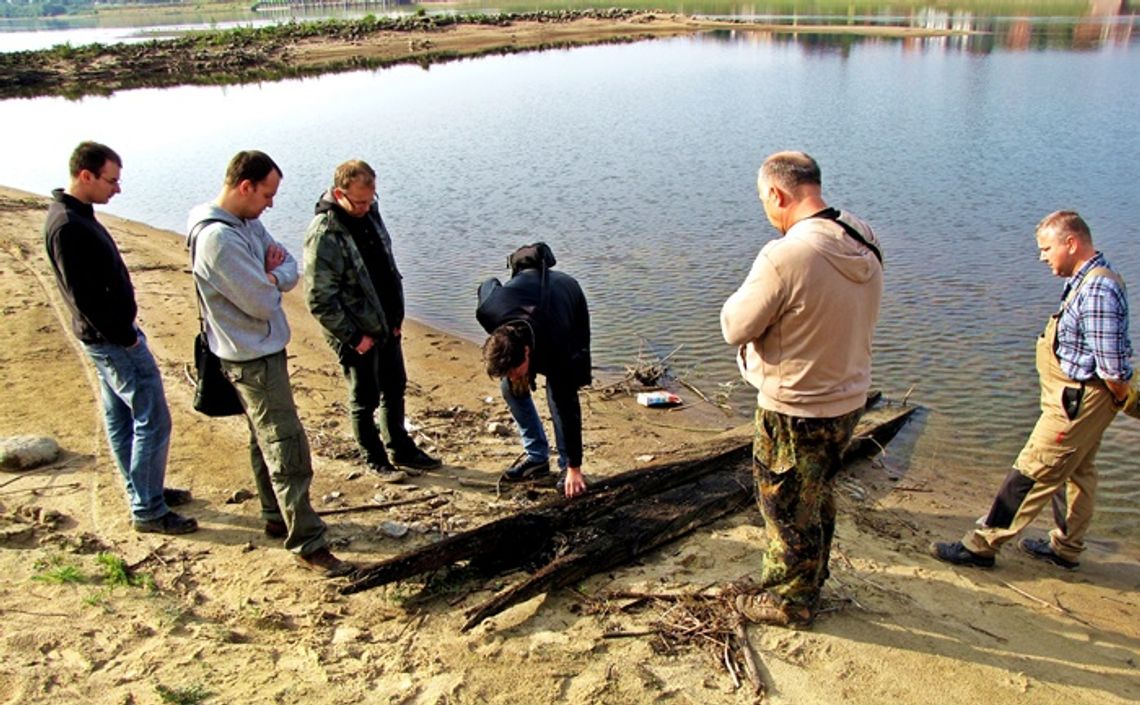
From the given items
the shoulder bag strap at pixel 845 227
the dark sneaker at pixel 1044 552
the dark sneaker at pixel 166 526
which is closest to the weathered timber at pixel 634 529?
the dark sneaker at pixel 1044 552

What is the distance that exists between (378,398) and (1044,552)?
447cm

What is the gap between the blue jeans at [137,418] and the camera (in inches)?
177

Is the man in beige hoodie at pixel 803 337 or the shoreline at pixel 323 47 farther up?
the shoreline at pixel 323 47

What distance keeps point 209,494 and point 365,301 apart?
1639 millimetres

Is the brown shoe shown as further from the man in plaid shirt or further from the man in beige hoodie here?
the man in plaid shirt

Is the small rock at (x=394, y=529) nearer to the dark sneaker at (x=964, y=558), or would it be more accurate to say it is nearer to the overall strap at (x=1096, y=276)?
the dark sneaker at (x=964, y=558)

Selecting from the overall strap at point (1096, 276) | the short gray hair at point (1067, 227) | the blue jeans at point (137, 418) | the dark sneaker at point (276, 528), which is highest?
the short gray hair at point (1067, 227)

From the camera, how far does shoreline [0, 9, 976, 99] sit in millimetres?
36250

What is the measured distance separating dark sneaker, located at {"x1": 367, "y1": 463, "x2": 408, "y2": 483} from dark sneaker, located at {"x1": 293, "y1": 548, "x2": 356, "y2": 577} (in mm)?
1141

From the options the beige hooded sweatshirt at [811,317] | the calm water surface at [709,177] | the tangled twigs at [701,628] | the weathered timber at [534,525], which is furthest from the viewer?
the calm water surface at [709,177]

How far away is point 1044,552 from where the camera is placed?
17.1 ft

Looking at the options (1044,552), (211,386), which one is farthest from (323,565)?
(1044,552)

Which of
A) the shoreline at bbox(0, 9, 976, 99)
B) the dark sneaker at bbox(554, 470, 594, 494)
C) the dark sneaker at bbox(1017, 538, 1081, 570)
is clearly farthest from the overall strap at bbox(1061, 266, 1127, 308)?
the shoreline at bbox(0, 9, 976, 99)

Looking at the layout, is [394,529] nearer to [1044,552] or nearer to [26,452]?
[26,452]
